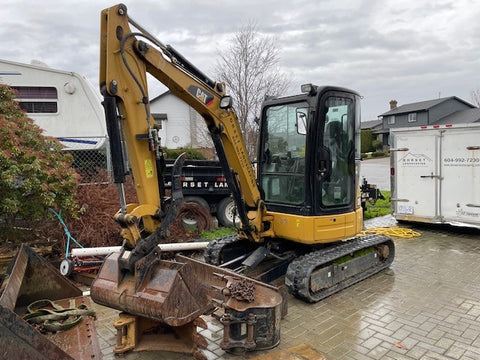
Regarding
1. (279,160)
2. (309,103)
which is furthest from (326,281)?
(309,103)

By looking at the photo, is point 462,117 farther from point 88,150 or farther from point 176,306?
point 176,306

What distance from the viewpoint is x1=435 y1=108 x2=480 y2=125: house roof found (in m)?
37.7

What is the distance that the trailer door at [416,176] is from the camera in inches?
347

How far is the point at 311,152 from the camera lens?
514 centimetres

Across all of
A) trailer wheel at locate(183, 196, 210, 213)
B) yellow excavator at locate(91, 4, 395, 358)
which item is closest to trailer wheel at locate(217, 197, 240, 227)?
trailer wheel at locate(183, 196, 210, 213)

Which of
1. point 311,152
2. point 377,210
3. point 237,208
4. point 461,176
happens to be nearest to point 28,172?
point 237,208

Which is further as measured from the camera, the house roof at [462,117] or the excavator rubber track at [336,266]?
the house roof at [462,117]

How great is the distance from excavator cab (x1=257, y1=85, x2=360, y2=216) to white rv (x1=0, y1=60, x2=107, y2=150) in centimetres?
440

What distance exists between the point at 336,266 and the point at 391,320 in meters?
1.02

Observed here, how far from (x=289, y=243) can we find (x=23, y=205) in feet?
12.6

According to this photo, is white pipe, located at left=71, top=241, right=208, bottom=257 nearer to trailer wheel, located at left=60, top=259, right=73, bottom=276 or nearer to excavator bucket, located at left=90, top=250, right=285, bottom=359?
trailer wheel, located at left=60, top=259, right=73, bottom=276

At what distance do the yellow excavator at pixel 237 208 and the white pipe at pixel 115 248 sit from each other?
12.7 inches

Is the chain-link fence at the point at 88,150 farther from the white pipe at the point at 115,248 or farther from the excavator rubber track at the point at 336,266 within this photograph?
the excavator rubber track at the point at 336,266

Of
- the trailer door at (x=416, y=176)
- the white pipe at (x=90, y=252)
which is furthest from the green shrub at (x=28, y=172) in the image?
the trailer door at (x=416, y=176)
